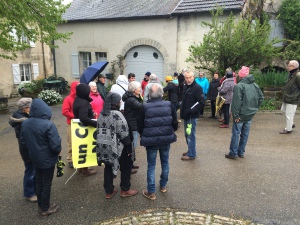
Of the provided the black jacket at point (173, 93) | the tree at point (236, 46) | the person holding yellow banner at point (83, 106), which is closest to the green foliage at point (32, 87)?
the tree at point (236, 46)

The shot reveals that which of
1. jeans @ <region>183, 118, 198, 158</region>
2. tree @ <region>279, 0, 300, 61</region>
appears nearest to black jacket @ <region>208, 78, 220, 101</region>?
jeans @ <region>183, 118, 198, 158</region>

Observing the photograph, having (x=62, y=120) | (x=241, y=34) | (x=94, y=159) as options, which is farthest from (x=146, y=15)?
(x=94, y=159)

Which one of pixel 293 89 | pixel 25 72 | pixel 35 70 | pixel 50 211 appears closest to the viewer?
pixel 50 211

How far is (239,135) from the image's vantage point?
5.63 metres

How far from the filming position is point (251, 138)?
7.15 meters

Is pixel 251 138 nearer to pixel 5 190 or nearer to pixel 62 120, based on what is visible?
pixel 5 190

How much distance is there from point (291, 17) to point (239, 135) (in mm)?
9270

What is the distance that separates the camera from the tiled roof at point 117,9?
46.4ft

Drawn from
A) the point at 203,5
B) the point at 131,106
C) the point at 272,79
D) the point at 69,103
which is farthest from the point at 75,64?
the point at 131,106

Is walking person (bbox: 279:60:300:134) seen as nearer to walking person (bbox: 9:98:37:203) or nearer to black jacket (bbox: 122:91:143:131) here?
black jacket (bbox: 122:91:143:131)

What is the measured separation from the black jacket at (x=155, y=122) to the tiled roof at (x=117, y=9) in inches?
409

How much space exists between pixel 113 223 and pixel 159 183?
49.5 inches

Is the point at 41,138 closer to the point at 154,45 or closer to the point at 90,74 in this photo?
the point at 90,74

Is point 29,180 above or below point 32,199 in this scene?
above
